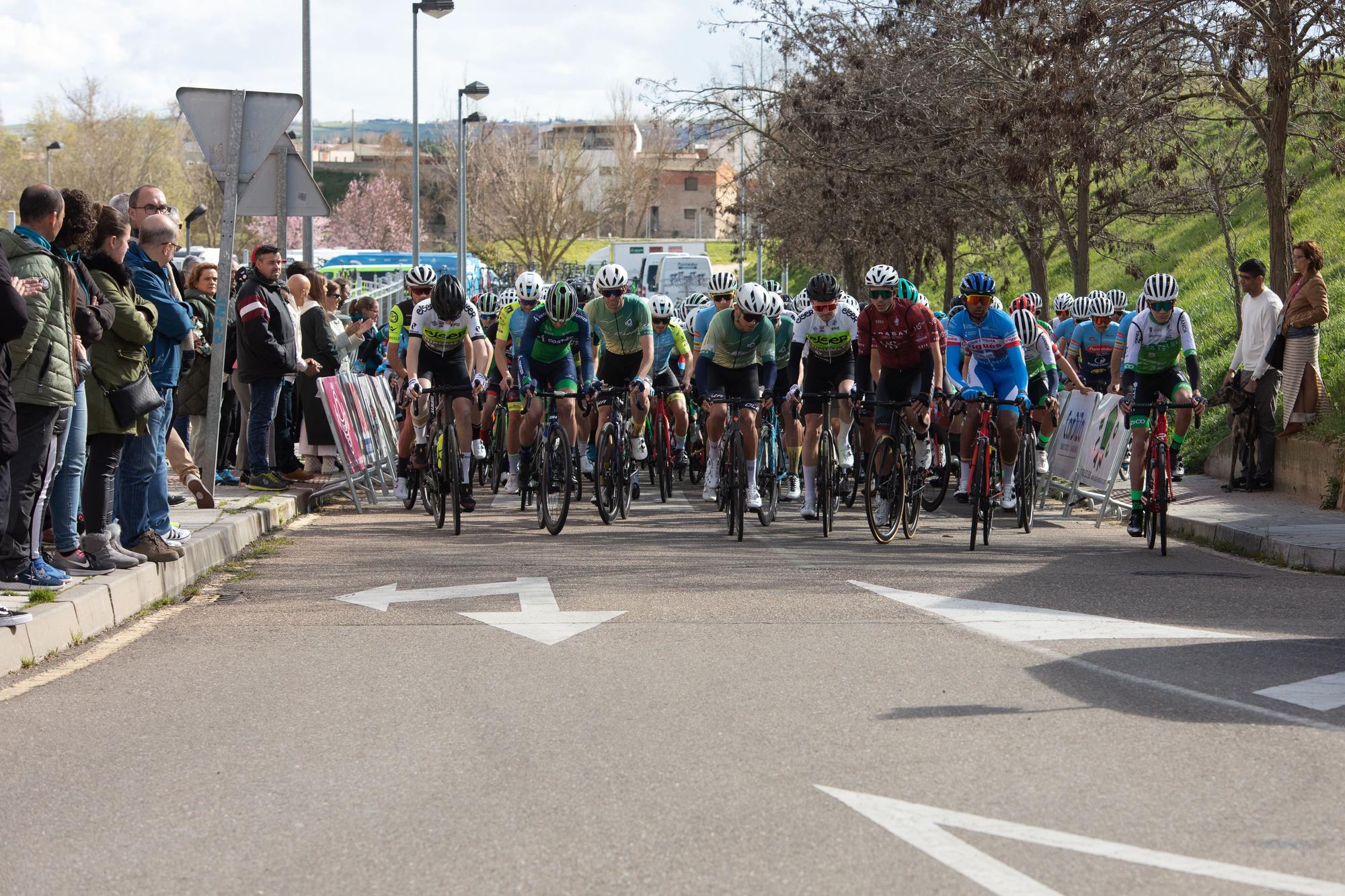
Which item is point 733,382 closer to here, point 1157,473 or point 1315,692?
point 1157,473

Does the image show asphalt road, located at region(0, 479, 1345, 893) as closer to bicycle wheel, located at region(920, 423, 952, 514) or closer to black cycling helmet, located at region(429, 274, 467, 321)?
black cycling helmet, located at region(429, 274, 467, 321)

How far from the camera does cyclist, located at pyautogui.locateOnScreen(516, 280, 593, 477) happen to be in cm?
1366

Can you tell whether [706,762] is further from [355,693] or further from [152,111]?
[152,111]

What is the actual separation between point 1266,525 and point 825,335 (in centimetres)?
371

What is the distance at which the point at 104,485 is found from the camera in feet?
29.9

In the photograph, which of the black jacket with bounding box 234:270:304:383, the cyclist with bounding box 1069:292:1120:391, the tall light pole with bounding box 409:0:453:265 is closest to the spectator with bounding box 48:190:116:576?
the black jacket with bounding box 234:270:304:383

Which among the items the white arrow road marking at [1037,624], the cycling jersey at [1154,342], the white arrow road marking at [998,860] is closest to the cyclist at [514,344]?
the cycling jersey at [1154,342]

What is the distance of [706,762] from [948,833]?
3.48ft

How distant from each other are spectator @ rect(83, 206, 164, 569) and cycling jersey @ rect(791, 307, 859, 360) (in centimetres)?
594

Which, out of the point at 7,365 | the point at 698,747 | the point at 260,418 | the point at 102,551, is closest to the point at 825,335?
the point at 260,418

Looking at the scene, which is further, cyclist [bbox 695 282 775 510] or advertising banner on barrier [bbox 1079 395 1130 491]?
advertising banner on barrier [bbox 1079 395 1130 491]

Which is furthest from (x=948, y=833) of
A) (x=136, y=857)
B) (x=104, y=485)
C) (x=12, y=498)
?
(x=104, y=485)

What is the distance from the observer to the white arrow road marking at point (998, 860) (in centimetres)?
430

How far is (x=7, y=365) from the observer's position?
7434 mm
